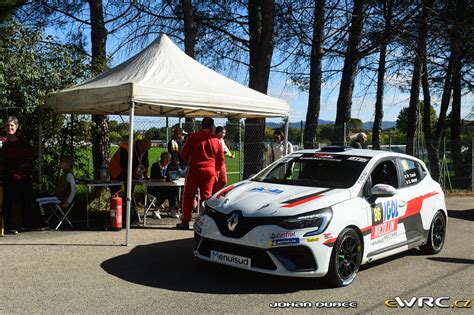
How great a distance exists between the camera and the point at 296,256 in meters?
5.86

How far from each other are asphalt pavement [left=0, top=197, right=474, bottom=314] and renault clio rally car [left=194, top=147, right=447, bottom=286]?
27cm

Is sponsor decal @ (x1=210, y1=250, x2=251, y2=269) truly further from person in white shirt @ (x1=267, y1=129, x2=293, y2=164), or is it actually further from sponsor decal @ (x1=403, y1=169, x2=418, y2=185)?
person in white shirt @ (x1=267, y1=129, x2=293, y2=164)

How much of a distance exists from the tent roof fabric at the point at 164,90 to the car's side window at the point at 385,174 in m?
3.25

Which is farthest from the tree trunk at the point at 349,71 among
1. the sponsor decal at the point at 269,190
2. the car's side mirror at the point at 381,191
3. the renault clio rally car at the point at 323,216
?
the sponsor decal at the point at 269,190

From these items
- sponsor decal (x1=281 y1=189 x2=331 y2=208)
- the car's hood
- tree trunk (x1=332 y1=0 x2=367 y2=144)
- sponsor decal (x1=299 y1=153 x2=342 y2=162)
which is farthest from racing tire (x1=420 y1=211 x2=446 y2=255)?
tree trunk (x1=332 y1=0 x2=367 y2=144)

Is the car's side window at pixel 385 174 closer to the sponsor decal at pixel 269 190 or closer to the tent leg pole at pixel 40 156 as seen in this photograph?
the sponsor decal at pixel 269 190

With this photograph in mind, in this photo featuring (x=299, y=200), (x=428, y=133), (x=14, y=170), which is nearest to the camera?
(x=299, y=200)

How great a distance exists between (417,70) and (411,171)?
12614 mm

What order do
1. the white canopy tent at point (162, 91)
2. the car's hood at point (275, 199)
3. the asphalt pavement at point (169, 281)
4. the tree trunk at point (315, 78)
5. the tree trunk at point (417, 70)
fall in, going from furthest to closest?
1. the tree trunk at point (417, 70)
2. the tree trunk at point (315, 78)
3. the white canopy tent at point (162, 91)
4. the car's hood at point (275, 199)
5. the asphalt pavement at point (169, 281)

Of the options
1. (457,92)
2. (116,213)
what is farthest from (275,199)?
(457,92)

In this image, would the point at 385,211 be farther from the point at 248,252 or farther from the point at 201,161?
the point at 201,161

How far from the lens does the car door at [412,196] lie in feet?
23.9

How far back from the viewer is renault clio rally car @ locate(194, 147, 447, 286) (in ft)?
19.2

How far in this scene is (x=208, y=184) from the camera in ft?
29.9
